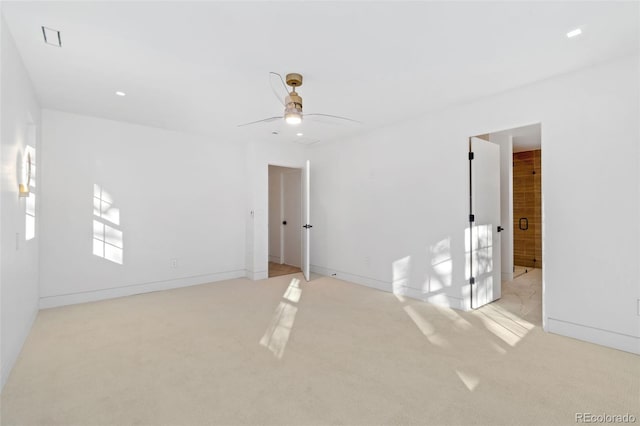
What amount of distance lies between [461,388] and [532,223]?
18.7 feet

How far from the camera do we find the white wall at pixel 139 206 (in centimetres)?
418

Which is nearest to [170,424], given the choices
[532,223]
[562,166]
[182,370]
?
[182,370]

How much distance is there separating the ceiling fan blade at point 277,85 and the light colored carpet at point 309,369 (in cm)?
256

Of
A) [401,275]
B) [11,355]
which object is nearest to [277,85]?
[401,275]

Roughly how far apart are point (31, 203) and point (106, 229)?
Answer: 1.07 m

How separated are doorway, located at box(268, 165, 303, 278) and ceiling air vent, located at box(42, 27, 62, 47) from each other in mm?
4614

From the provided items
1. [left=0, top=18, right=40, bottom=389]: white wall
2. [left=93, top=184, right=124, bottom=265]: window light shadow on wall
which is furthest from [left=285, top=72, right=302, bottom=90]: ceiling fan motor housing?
[left=93, top=184, right=124, bottom=265]: window light shadow on wall

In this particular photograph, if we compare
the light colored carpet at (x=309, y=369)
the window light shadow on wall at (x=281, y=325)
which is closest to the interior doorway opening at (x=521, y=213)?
the light colored carpet at (x=309, y=369)

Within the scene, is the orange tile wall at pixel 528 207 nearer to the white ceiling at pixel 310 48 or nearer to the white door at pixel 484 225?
the white door at pixel 484 225

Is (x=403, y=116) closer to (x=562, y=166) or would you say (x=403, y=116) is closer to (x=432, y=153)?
(x=432, y=153)

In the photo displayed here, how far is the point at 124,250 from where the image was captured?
4664mm

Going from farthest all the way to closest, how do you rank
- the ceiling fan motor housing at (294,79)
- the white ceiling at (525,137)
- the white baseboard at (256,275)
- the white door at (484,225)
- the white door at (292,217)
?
1. the white door at (292,217)
2. the white baseboard at (256,275)
3. the white ceiling at (525,137)
4. the white door at (484,225)
5. the ceiling fan motor housing at (294,79)

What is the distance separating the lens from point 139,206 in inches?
189

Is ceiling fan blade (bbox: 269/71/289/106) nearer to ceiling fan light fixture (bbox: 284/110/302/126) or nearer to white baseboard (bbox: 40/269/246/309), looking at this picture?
ceiling fan light fixture (bbox: 284/110/302/126)
